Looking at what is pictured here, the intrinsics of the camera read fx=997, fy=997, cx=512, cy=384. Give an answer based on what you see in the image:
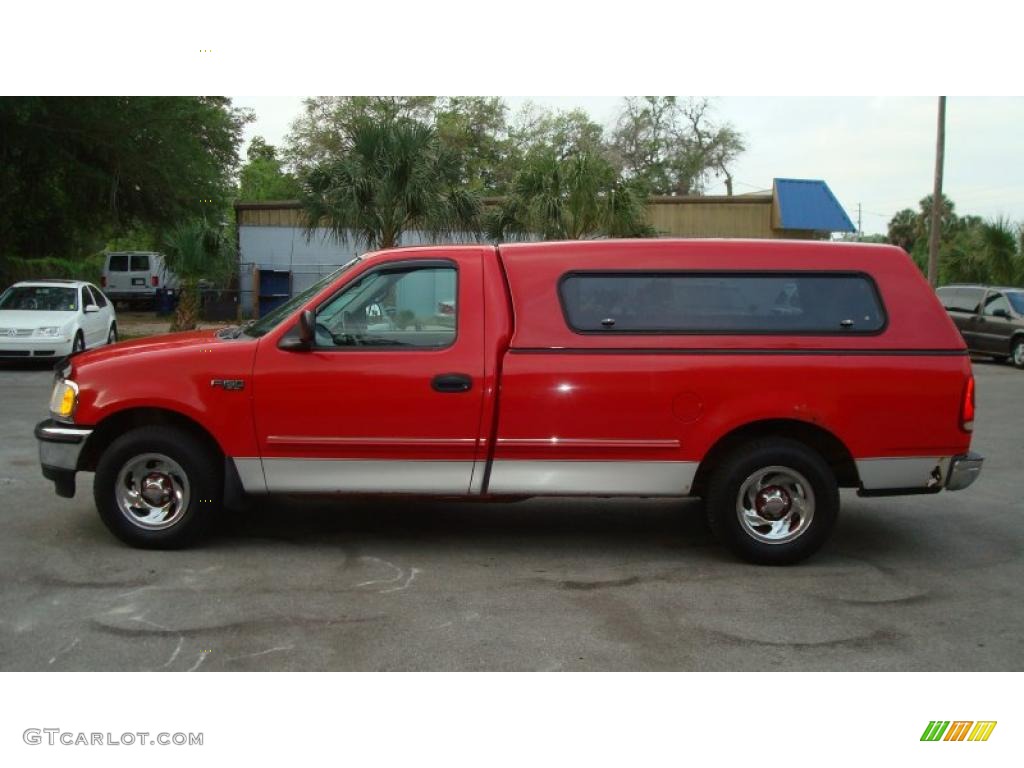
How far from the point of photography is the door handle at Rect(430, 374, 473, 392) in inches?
231

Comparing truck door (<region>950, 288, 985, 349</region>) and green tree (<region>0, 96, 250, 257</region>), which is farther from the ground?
green tree (<region>0, 96, 250, 257</region>)

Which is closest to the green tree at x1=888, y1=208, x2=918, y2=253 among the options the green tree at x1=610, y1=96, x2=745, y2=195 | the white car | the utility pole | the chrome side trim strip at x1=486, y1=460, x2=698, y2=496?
the green tree at x1=610, y1=96, x2=745, y2=195

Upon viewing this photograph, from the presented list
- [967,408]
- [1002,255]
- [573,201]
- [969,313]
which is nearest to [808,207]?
[1002,255]

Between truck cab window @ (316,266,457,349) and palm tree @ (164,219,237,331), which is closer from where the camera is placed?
truck cab window @ (316,266,457,349)

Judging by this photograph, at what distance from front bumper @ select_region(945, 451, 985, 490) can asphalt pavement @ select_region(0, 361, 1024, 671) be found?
563 millimetres

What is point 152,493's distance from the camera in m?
Answer: 6.12

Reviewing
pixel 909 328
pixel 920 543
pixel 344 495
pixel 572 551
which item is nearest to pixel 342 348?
pixel 344 495

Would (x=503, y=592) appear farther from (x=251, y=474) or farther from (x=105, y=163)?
(x=105, y=163)

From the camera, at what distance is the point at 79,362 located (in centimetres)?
619

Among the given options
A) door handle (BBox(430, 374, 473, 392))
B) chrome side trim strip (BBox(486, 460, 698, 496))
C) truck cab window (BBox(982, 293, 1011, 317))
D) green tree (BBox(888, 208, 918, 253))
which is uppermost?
green tree (BBox(888, 208, 918, 253))

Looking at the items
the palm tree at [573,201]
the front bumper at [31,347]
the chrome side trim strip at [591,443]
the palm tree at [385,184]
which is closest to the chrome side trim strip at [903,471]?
the chrome side trim strip at [591,443]

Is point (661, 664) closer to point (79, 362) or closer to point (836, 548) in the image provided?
point (836, 548)

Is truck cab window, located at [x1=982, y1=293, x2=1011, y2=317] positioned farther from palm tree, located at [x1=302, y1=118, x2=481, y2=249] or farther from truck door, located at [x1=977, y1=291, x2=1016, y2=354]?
palm tree, located at [x1=302, y1=118, x2=481, y2=249]

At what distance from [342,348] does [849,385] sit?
3.02 m
